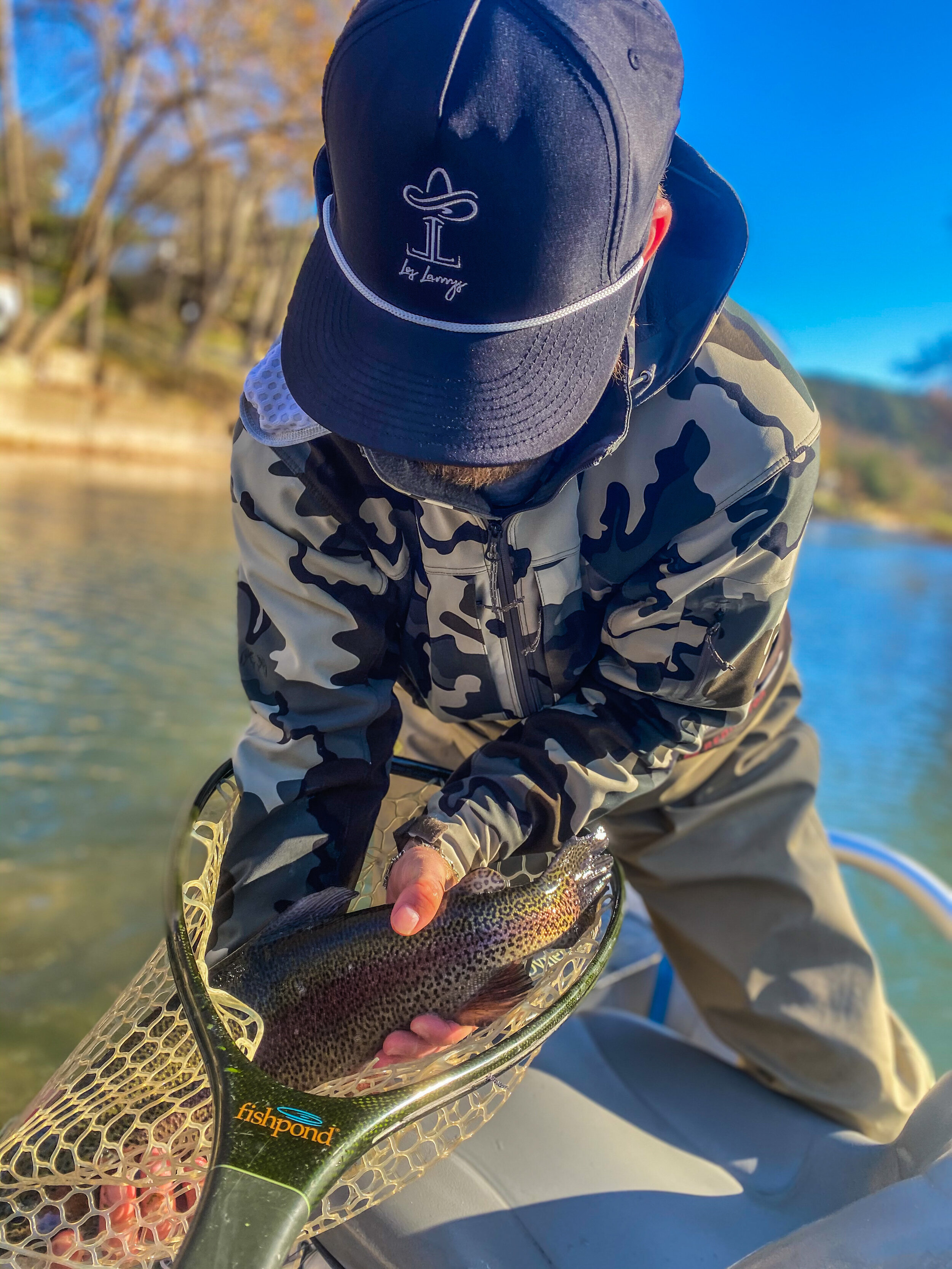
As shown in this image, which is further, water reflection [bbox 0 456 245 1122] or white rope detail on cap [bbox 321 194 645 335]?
water reflection [bbox 0 456 245 1122]

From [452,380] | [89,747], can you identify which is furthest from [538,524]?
[89,747]

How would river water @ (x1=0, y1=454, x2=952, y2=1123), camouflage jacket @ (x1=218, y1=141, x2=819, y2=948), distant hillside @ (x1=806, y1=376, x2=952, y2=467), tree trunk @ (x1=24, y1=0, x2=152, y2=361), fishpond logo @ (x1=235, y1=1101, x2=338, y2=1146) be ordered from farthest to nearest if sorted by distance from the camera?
distant hillside @ (x1=806, y1=376, x2=952, y2=467), tree trunk @ (x1=24, y1=0, x2=152, y2=361), river water @ (x1=0, y1=454, x2=952, y2=1123), camouflage jacket @ (x1=218, y1=141, x2=819, y2=948), fishpond logo @ (x1=235, y1=1101, x2=338, y2=1146)

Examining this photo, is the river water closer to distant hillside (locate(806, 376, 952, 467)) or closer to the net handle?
the net handle

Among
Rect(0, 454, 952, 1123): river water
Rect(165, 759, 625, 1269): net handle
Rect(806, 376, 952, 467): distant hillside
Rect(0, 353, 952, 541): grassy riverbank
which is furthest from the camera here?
Rect(806, 376, 952, 467): distant hillside

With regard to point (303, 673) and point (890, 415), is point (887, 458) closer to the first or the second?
point (890, 415)

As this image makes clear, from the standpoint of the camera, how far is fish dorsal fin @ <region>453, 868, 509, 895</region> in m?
1.70

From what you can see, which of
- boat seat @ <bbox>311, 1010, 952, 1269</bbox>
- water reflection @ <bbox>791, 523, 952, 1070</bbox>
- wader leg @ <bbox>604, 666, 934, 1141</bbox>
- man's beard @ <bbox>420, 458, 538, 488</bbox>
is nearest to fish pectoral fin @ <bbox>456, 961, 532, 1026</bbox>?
boat seat @ <bbox>311, 1010, 952, 1269</bbox>

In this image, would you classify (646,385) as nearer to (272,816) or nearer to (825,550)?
(272,816)

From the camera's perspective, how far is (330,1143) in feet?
3.70

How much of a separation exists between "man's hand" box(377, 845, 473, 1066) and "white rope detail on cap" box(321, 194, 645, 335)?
2.64 ft

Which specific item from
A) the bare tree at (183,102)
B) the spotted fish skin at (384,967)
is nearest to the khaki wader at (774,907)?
the spotted fish skin at (384,967)

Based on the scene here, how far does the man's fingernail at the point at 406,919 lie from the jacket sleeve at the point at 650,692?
0.14m

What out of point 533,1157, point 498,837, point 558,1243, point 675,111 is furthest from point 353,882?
point 675,111

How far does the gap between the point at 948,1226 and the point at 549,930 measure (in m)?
0.71
